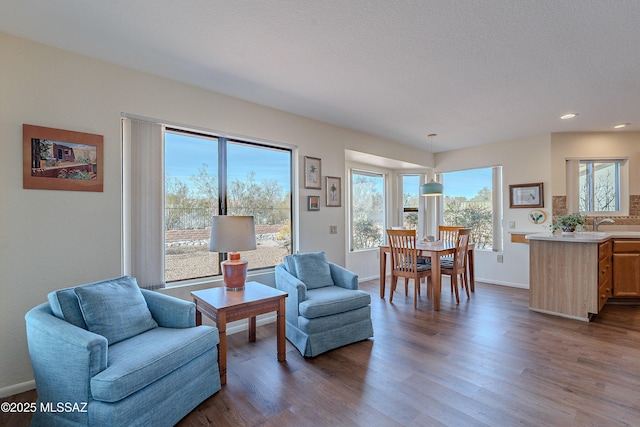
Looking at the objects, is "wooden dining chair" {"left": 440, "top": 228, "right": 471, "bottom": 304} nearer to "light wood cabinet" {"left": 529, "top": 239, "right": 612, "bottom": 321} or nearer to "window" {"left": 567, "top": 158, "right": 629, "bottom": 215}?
"light wood cabinet" {"left": 529, "top": 239, "right": 612, "bottom": 321}

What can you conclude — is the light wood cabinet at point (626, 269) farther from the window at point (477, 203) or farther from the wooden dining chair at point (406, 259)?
the wooden dining chair at point (406, 259)

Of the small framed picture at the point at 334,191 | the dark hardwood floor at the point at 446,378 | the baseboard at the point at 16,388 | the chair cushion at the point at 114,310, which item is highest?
the small framed picture at the point at 334,191

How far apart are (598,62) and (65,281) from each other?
14.9 ft

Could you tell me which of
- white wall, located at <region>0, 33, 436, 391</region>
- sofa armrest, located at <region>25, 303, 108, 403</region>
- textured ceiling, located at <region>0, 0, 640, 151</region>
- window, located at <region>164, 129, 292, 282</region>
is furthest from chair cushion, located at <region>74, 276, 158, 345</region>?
textured ceiling, located at <region>0, 0, 640, 151</region>

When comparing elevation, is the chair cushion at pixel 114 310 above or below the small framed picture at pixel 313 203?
below

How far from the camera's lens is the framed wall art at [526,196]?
4714mm

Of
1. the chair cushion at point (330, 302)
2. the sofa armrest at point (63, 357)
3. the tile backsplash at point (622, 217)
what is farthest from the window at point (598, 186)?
the sofa armrest at point (63, 357)

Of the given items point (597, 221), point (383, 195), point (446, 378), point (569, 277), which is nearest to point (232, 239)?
point (446, 378)

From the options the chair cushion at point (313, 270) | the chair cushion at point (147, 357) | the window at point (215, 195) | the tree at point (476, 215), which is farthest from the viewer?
the tree at point (476, 215)

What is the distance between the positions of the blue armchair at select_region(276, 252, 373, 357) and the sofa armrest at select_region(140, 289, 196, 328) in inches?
36.1

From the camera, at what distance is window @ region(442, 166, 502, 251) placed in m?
5.25

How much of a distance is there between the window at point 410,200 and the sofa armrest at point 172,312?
15.4 feet

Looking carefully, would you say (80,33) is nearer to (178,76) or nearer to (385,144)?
(178,76)

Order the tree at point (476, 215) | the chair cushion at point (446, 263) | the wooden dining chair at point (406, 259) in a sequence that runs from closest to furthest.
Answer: the wooden dining chair at point (406, 259) < the chair cushion at point (446, 263) < the tree at point (476, 215)
